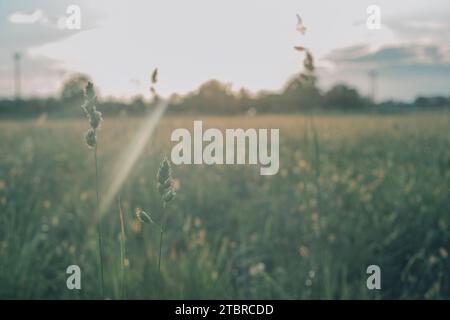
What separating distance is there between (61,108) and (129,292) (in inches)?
1395

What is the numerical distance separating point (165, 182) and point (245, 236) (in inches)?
86.7

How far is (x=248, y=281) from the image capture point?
2.56 meters

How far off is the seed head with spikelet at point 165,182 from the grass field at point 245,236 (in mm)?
645

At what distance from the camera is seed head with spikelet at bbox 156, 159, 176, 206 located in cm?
95

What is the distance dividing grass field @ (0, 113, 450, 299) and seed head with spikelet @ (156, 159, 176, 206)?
25.4 inches

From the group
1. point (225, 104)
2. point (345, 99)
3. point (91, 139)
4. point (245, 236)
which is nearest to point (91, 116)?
point (91, 139)

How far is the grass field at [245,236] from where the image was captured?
2.11 metres

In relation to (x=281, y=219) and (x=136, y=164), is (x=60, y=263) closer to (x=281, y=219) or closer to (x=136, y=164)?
(x=281, y=219)

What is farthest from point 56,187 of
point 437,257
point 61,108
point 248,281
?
point 61,108

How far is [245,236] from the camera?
10.2 ft

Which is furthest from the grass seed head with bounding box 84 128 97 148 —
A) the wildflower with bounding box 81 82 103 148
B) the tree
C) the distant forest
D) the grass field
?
the tree

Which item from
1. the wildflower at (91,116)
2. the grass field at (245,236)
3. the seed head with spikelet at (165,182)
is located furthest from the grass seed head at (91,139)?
the grass field at (245,236)

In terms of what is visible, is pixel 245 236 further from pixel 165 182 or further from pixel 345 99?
pixel 345 99

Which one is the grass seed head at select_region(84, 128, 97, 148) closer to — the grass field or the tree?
the grass field
